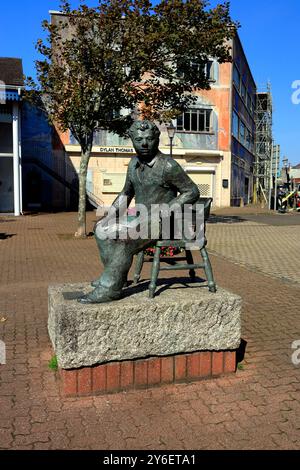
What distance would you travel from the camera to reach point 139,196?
12.9 feet

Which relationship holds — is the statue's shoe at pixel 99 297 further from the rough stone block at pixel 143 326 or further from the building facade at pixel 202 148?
the building facade at pixel 202 148

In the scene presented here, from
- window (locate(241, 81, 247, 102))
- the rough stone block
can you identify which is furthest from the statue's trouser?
window (locate(241, 81, 247, 102))

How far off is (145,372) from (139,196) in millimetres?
1486

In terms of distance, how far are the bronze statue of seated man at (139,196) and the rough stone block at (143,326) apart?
0.19 metres

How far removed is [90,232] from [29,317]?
33.3 ft

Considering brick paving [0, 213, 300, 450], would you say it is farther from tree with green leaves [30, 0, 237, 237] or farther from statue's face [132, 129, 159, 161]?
tree with green leaves [30, 0, 237, 237]

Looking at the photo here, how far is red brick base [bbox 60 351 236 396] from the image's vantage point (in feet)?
11.1

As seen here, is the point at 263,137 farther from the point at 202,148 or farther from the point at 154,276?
the point at 154,276

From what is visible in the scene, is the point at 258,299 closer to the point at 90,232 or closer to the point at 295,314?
the point at 295,314

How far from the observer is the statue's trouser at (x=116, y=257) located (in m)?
3.61

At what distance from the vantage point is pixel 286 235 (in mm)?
15797

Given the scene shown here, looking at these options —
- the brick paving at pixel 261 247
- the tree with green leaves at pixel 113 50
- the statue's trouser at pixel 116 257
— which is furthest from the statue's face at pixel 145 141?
the tree with green leaves at pixel 113 50

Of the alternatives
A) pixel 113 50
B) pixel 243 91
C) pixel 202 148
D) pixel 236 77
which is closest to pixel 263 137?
pixel 243 91
